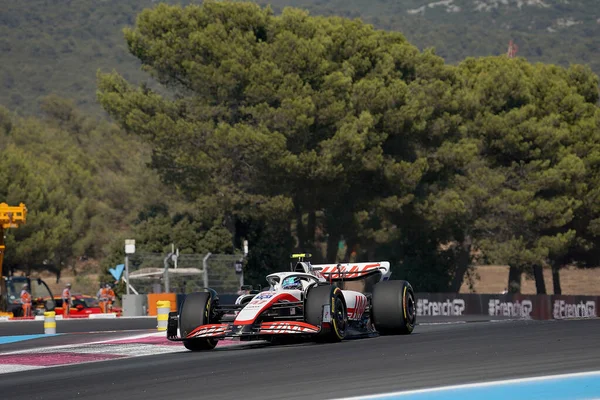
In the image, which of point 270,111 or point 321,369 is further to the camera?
point 270,111

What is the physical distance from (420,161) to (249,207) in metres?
8.19

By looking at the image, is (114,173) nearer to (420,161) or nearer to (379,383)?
(420,161)

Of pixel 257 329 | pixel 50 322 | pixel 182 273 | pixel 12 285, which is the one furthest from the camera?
pixel 12 285

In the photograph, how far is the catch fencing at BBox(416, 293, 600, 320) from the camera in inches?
1297

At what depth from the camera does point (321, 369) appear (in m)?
11.0

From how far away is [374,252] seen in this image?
182 ft

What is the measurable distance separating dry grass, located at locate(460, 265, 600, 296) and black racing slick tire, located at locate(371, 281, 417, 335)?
56467 mm

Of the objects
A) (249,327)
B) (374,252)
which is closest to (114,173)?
(374,252)

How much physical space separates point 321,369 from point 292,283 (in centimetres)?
438

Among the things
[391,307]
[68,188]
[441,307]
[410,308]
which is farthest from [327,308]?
[68,188]

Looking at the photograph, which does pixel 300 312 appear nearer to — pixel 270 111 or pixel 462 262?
pixel 270 111

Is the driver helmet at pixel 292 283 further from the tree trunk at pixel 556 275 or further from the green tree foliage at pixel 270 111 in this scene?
the tree trunk at pixel 556 275

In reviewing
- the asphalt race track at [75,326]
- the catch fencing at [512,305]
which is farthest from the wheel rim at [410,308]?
the catch fencing at [512,305]

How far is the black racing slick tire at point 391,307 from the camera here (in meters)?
15.7
